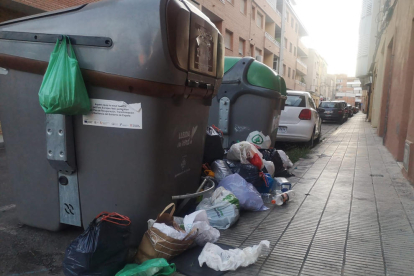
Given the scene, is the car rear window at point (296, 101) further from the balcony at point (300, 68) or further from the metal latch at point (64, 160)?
the balcony at point (300, 68)

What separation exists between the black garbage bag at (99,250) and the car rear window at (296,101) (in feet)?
22.6

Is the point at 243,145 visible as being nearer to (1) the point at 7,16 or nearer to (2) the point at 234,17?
(1) the point at 7,16

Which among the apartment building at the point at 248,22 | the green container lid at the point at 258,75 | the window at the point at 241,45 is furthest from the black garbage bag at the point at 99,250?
the window at the point at 241,45

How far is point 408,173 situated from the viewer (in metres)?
5.07

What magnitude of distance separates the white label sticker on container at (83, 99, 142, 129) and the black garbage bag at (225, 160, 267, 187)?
1867 millimetres

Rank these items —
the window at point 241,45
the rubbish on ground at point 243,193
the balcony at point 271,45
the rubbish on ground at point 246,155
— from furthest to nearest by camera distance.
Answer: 1. the balcony at point 271,45
2. the window at point 241,45
3. the rubbish on ground at point 246,155
4. the rubbish on ground at point 243,193

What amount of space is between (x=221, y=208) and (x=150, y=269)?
1130 mm

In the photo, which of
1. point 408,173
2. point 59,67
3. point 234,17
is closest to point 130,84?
point 59,67

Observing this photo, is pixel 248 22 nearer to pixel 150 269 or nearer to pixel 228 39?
pixel 228 39

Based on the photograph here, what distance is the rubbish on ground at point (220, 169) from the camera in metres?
3.96

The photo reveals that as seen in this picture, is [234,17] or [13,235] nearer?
[13,235]

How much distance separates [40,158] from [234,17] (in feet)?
69.2

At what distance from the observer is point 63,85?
2.39 meters

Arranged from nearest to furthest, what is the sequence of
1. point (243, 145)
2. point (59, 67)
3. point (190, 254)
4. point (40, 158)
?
point (59, 67), point (190, 254), point (40, 158), point (243, 145)
